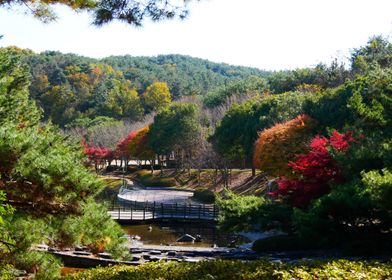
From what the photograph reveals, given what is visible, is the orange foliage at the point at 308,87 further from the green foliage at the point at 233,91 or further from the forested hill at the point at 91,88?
the forested hill at the point at 91,88

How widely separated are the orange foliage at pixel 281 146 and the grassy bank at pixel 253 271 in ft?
62.2

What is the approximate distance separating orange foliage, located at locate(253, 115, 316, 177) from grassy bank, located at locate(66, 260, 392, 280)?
62.2ft

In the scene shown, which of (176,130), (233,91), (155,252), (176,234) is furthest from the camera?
(233,91)

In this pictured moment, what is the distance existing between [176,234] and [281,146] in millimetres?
7050

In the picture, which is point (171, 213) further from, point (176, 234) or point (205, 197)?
point (205, 197)

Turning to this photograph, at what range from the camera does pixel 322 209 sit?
13.1 meters

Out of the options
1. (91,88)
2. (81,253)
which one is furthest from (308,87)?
(91,88)

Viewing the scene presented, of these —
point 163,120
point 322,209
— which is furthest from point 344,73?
point 322,209

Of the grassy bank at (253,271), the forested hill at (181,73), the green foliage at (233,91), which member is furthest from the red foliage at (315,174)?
the forested hill at (181,73)

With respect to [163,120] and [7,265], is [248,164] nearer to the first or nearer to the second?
[163,120]

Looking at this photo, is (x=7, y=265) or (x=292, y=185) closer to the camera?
(x=7, y=265)

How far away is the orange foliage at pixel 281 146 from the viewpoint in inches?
995

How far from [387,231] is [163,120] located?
112 feet

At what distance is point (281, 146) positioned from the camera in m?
25.6
